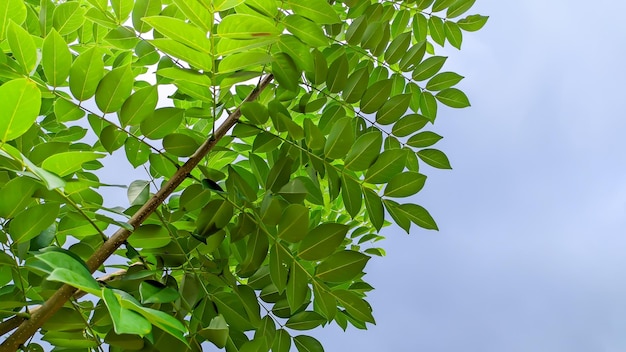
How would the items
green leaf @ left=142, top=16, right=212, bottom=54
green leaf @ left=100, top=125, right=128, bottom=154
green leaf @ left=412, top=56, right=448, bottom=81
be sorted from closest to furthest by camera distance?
green leaf @ left=142, top=16, right=212, bottom=54, green leaf @ left=100, top=125, right=128, bottom=154, green leaf @ left=412, top=56, right=448, bottom=81

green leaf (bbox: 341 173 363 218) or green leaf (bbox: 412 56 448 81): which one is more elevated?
green leaf (bbox: 412 56 448 81)

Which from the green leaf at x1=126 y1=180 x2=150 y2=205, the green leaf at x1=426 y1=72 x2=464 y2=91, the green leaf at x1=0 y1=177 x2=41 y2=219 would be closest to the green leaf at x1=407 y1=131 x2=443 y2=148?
the green leaf at x1=426 y1=72 x2=464 y2=91

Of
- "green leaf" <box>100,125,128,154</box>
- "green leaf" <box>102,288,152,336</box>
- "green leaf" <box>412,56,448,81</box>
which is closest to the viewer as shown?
"green leaf" <box>102,288,152,336</box>

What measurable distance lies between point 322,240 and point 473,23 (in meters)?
0.47

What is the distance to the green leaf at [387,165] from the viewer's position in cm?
51

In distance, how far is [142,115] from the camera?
0.45m

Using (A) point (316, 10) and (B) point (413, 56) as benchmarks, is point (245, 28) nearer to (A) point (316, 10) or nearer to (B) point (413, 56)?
(A) point (316, 10)

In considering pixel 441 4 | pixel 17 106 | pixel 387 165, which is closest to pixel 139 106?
pixel 17 106

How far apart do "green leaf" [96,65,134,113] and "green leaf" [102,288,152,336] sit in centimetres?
20

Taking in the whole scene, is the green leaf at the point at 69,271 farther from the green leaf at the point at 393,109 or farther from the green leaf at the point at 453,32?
the green leaf at the point at 453,32

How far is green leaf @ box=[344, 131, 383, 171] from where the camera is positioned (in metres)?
0.50

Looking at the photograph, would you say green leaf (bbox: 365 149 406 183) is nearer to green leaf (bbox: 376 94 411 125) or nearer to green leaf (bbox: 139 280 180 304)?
green leaf (bbox: 376 94 411 125)

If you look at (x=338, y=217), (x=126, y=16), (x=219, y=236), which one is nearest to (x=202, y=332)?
(x=219, y=236)

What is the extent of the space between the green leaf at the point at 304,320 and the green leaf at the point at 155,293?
19 cm
